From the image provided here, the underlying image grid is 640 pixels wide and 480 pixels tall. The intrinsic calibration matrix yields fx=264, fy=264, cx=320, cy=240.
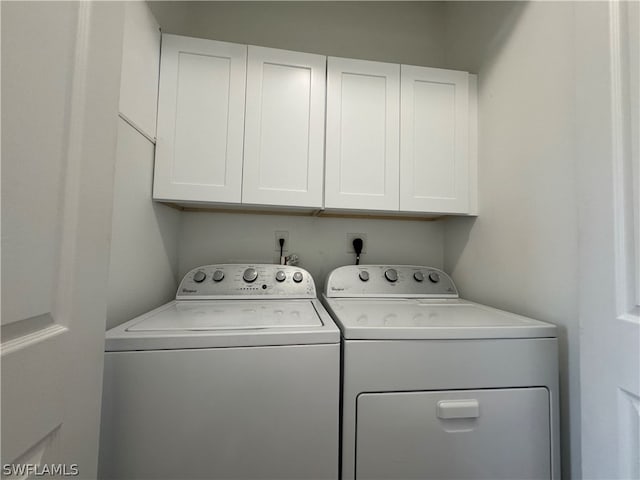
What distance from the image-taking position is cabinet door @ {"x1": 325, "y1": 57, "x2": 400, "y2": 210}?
136 centimetres

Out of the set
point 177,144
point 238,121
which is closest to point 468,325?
point 238,121

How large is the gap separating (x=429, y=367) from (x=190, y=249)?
4.55 ft

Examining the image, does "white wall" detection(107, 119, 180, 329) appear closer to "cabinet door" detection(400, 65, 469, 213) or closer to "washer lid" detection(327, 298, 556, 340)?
"washer lid" detection(327, 298, 556, 340)

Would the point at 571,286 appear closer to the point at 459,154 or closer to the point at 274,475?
the point at 459,154

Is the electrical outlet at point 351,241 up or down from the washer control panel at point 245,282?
up

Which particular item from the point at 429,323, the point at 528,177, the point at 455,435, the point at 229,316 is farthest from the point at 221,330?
the point at 528,177

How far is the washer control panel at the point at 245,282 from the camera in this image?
1362 mm

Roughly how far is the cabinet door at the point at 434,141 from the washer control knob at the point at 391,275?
1.22ft

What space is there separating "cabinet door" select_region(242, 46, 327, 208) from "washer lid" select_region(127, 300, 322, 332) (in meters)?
0.50

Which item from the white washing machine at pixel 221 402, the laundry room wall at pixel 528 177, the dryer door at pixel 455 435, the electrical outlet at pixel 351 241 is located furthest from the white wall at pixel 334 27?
the dryer door at pixel 455 435

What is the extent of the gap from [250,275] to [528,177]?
1386 mm

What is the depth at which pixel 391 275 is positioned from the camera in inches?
59.8

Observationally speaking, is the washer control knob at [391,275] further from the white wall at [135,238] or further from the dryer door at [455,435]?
the white wall at [135,238]

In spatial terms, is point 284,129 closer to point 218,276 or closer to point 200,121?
point 200,121
